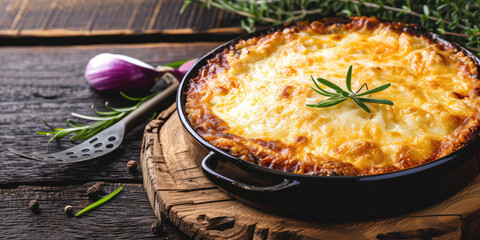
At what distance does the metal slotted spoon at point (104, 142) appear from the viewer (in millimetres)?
2553

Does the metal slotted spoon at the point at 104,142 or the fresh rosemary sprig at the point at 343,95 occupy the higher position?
the fresh rosemary sprig at the point at 343,95

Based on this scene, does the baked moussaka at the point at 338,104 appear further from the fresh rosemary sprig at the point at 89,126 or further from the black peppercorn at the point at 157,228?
the fresh rosemary sprig at the point at 89,126

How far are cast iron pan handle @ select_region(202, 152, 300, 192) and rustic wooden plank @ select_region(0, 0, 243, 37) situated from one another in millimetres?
2096

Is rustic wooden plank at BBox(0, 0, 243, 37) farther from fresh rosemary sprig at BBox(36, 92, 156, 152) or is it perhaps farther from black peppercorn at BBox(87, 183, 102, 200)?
black peppercorn at BBox(87, 183, 102, 200)

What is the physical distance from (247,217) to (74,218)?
0.88 metres

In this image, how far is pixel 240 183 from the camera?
190 cm

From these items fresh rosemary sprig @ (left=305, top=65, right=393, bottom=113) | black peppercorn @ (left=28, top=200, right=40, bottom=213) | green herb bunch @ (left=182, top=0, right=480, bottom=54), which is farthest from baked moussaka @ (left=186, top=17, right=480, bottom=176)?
black peppercorn @ (left=28, top=200, right=40, bottom=213)

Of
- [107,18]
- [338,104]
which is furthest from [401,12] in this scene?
[107,18]

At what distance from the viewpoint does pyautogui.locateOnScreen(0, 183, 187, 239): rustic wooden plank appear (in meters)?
2.23

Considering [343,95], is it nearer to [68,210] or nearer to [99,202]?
[99,202]

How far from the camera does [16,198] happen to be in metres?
2.47

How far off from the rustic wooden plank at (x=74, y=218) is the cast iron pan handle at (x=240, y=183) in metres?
0.41

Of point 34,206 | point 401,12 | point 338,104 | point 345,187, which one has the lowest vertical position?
point 34,206

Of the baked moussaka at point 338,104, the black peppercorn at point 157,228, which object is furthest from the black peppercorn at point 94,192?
the baked moussaka at point 338,104
